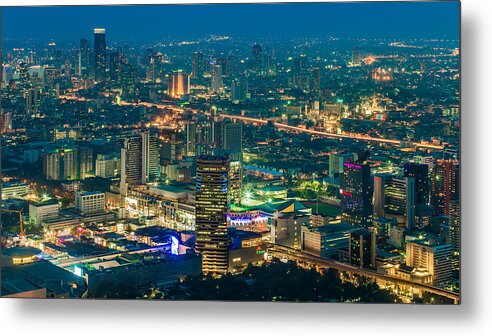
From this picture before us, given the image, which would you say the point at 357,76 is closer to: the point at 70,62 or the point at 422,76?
the point at 422,76

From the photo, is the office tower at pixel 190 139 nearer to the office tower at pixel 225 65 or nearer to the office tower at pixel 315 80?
the office tower at pixel 225 65

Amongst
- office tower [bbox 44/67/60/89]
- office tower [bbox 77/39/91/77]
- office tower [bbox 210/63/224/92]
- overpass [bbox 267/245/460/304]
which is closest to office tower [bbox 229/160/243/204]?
overpass [bbox 267/245/460/304]

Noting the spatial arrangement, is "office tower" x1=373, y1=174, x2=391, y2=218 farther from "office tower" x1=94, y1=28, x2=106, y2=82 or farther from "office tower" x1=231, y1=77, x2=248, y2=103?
"office tower" x1=94, y1=28, x2=106, y2=82

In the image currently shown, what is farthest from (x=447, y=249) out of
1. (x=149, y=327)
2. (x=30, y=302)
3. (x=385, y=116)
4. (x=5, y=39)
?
(x=5, y=39)

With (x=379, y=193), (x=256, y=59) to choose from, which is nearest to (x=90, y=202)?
(x=256, y=59)

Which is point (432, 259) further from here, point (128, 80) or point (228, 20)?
point (128, 80)

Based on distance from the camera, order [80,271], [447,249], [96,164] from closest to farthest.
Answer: [447,249] < [80,271] < [96,164]
